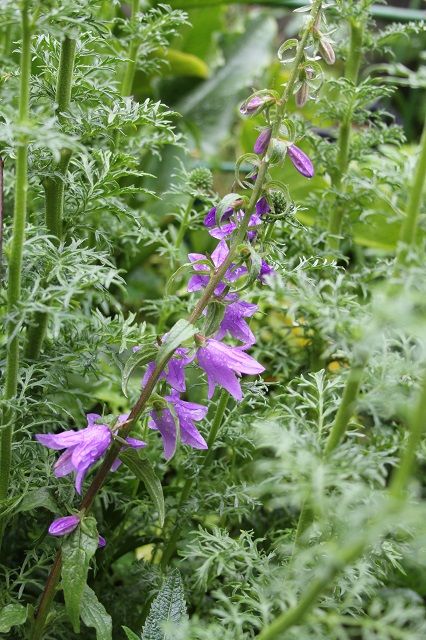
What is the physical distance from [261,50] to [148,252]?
1095mm

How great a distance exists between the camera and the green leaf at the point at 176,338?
85 centimetres

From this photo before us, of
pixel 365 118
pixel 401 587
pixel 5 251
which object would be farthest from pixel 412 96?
pixel 5 251

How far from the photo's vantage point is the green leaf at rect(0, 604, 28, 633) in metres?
0.92

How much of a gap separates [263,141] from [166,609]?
54 cm

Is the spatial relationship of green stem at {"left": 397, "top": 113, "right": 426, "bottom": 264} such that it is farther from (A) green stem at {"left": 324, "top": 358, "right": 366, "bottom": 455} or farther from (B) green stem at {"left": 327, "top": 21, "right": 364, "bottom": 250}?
(B) green stem at {"left": 327, "top": 21, "right": 364, "bottom": 250}

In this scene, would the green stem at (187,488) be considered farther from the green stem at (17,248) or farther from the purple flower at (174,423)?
the green stem at (17,248)

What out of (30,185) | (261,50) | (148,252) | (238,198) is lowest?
(148,252)

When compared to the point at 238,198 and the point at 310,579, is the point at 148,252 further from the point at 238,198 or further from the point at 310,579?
the point at 310,579

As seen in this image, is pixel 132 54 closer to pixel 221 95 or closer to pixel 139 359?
pixel 139 359

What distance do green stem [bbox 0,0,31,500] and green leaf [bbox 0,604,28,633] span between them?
12cm

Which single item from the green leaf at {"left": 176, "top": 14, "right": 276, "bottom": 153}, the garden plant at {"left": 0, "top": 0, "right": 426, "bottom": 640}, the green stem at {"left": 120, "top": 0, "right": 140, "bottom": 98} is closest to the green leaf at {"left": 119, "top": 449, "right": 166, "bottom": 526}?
the garden plant at {"left": 0, "top": 0, "right": 426, "bottom": 640}

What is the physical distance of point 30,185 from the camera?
107 cm

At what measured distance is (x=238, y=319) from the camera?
0.95 m

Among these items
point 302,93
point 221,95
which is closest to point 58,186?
point 302,93
